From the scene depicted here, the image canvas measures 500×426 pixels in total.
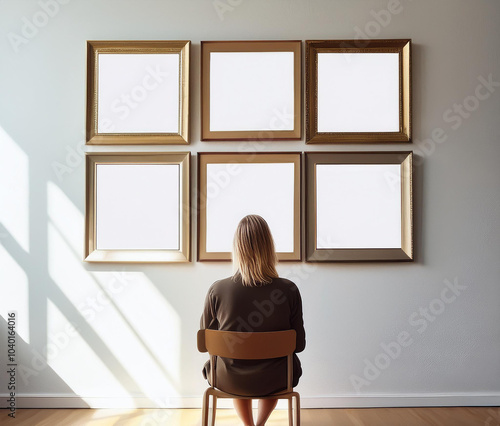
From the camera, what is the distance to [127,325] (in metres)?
2.85

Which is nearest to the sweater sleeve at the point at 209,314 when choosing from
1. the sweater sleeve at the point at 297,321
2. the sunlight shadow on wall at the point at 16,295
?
the sweater sleeve at the point at 297,321

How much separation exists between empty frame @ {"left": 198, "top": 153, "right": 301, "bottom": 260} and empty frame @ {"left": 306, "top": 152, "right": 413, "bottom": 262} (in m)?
0.13

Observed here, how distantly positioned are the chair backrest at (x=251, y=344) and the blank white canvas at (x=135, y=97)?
1485 millimetres

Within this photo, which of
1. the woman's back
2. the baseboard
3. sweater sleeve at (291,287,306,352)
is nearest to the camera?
the woman's back

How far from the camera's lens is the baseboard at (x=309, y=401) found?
282 cm

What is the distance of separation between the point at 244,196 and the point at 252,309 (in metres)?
1.06

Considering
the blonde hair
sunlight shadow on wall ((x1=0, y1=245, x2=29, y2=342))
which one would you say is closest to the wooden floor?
sunlight shadow on wall ((x1=0, y1=245, x2=29, y2=342))

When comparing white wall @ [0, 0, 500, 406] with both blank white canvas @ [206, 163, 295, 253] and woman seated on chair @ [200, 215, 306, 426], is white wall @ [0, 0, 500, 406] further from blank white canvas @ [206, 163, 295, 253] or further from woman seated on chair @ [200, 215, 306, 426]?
woman seated on chair @ [200, 215, 306, 426]

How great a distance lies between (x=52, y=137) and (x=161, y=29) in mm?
935

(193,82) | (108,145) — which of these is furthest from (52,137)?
(193,82)

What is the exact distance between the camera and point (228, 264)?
2873 mm

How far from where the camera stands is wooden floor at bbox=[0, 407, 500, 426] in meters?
2.60

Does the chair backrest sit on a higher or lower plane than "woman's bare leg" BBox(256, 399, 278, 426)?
higher

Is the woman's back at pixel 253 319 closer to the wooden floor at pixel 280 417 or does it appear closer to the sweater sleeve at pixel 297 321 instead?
the sweater sleeve at pixel 297 321
